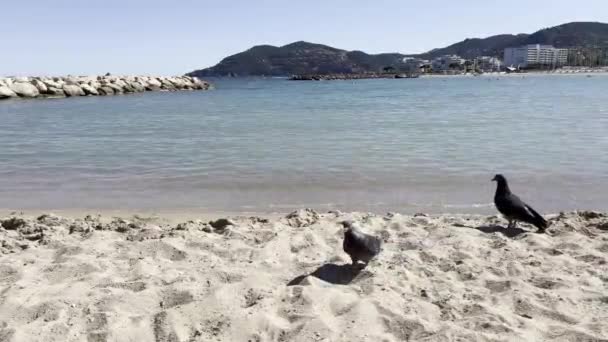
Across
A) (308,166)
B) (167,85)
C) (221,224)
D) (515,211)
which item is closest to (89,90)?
(167,85)

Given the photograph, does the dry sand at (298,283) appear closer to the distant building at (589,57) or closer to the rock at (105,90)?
the rock at (105,90)

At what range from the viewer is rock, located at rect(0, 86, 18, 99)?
3660cm

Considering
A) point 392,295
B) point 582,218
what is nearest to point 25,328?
point 392,295

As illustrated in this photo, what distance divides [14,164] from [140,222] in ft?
22.0

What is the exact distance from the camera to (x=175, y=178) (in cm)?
980

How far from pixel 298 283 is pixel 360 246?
2.06 feet

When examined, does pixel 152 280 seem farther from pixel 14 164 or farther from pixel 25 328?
pixel 14 164

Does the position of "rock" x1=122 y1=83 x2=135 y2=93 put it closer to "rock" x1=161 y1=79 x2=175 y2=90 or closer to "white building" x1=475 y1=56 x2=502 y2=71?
"rock" x1=161 y1=79 x2=175 y2=90

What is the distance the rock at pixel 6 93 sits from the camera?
120 ft

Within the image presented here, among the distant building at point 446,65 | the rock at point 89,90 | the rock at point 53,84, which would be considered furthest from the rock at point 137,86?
the distant building at point 446,65

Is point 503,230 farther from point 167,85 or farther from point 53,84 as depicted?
point 167,85

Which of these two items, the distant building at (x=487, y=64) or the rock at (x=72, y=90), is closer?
the rock at (x=72, y=90)

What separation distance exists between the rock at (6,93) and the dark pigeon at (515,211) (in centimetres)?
3926

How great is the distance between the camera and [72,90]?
42.2m
